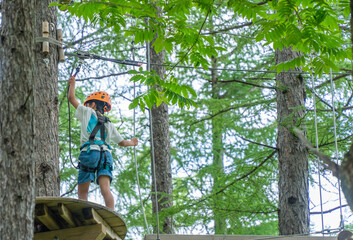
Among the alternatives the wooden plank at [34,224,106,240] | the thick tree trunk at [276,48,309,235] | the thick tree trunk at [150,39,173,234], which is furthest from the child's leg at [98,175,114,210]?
the thick tree trunk at [150,39,173,234]

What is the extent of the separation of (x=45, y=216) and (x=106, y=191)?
1.21m

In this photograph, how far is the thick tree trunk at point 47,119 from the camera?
18.5ft

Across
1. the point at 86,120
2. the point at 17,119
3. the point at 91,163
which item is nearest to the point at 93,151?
the point at 91,163

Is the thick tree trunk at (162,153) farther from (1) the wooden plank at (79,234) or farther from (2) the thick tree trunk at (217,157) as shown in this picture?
(1) the wooden plank at (79,234)

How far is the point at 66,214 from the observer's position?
16.6 feet

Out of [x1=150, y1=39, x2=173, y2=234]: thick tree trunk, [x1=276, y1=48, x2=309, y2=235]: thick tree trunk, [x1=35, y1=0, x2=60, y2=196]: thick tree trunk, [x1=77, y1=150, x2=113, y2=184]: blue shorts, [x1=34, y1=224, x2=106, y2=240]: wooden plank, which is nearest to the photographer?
[x1=34, y1=224, x2=106, y2=240]: wooden plank

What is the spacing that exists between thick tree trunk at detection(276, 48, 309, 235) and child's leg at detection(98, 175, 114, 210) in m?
2.66

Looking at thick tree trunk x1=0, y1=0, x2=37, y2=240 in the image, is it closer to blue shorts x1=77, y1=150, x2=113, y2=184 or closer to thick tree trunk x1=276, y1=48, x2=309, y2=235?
blue shorts x1=77, y1=150, x2=113, y2=184

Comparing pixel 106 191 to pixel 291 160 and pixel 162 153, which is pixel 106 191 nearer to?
pixel 291 160

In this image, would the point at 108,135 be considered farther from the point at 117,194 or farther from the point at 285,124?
the point at 117,194

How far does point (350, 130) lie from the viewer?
773 cm

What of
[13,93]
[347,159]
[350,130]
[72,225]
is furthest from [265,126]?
[347,159]

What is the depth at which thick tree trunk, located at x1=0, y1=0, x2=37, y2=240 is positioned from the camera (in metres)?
3.78

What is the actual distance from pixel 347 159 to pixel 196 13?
13.0 meters
